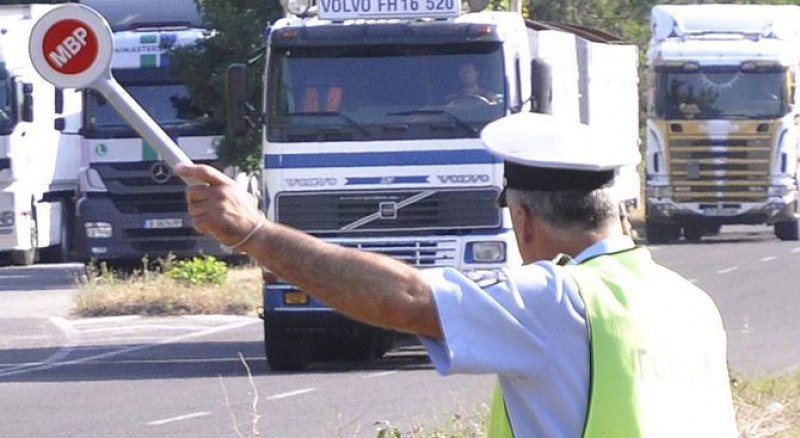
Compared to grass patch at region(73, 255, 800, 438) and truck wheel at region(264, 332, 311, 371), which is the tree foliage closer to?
grass patch at region(73, 255, 800, 438)

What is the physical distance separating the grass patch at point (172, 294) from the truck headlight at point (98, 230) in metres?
1.62

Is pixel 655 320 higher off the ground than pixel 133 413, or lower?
higher

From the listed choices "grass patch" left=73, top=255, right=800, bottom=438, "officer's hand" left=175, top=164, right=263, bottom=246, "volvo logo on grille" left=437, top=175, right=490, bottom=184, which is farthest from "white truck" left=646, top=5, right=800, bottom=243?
"officer's hand" left=175, top=164, right=263, bottom=246

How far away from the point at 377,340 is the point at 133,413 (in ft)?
12.5

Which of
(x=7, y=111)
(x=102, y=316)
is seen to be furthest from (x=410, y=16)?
(x=7, y=111)

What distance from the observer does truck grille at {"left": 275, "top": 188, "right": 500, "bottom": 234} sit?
1396 centimetres

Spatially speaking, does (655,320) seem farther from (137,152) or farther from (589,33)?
(589,33)

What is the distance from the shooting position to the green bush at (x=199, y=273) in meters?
21.1

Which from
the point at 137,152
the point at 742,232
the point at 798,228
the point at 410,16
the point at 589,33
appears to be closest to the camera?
the point at 410,16

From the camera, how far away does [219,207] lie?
3385 mm

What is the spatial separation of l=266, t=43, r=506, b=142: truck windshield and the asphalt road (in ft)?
6.26

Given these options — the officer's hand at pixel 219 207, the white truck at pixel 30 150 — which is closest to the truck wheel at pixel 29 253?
the white truck at pixel 30 150

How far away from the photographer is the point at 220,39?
79.8 feet

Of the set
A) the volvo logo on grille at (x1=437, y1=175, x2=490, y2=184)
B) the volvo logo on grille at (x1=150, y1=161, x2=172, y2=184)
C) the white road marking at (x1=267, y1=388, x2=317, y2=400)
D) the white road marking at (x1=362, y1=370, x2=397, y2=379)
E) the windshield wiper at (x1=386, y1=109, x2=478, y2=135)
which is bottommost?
the white road marking at (x1=362, y1=370, x2=397, y2=379)
